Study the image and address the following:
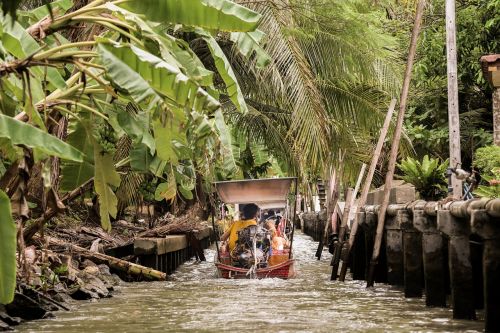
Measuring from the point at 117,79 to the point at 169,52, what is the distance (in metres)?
0.90

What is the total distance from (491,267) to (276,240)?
10034 millimetres

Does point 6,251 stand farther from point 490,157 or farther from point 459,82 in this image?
point 459,82

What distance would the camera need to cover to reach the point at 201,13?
8.03 meters

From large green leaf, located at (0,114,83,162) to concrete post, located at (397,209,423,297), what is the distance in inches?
277

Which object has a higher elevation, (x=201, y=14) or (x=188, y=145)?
(x=201, y=14)

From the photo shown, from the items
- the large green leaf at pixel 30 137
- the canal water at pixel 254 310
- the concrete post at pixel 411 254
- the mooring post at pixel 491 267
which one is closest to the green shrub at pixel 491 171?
the concrete post at pixel 411 254

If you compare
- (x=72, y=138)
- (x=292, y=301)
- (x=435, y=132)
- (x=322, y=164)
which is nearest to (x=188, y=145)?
(x=72, y=138)

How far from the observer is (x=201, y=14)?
804 cm

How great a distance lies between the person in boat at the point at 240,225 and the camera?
18766mm

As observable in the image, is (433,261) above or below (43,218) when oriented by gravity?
below

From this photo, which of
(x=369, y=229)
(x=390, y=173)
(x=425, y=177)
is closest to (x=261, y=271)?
(x=369, y=229)

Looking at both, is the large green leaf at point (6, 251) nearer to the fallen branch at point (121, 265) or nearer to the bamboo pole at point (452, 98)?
the fallen branch at point (121, 265)

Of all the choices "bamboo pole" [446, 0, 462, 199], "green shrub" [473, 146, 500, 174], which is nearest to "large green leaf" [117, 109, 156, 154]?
"green shrub" [473, 146, 500, 174]

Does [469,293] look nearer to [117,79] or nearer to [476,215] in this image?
[476,215]
